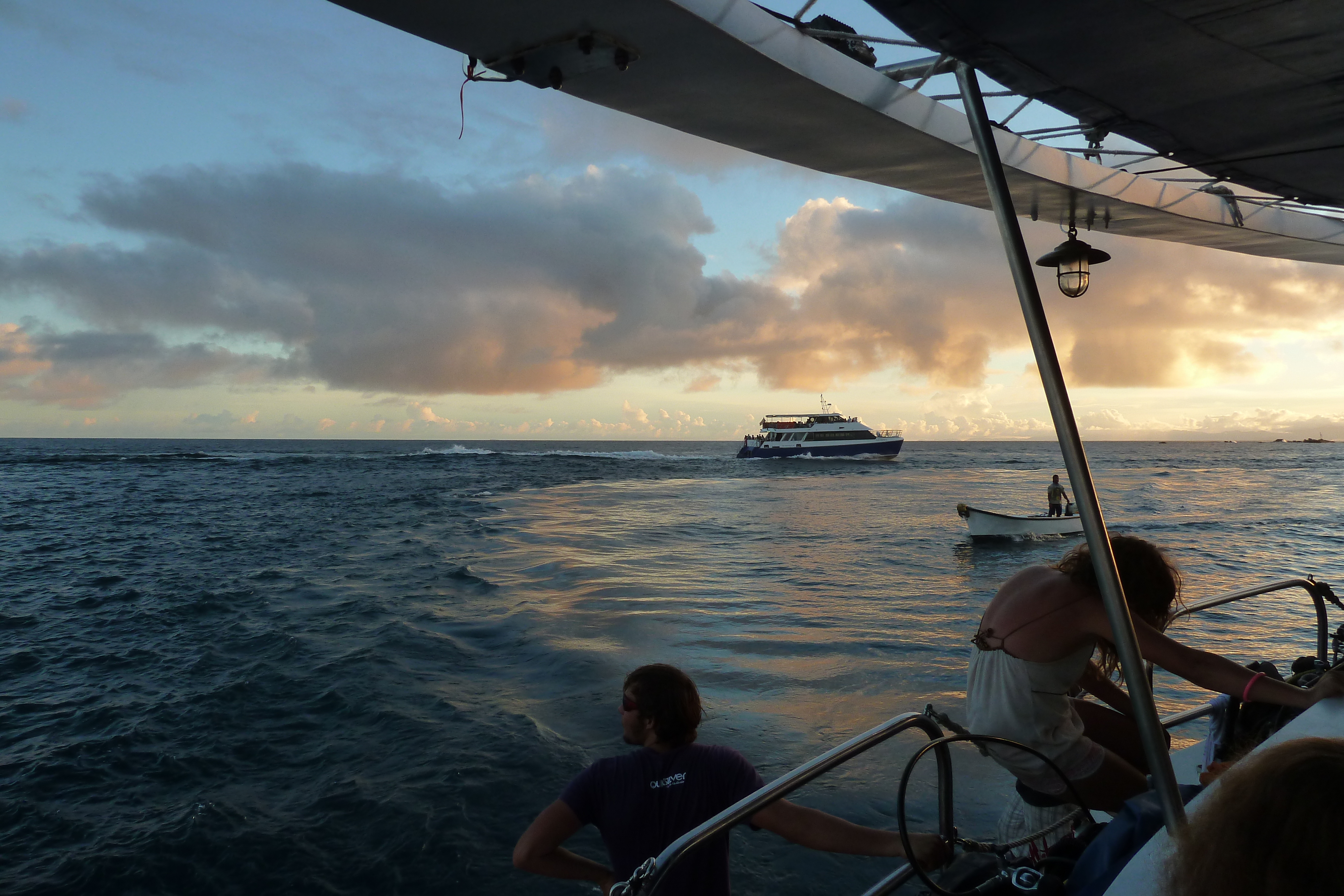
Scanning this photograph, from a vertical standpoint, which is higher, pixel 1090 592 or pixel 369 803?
pixel 1090 592

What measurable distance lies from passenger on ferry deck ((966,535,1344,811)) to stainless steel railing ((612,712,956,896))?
0.74 feet

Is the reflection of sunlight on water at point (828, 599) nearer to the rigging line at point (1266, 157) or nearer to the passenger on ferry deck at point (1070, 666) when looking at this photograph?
the passenger on ferry deck at point (1070, 666)

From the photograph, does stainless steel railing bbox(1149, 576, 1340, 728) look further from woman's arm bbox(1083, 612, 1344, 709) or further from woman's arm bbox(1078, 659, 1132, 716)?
woman's arm bbox(1083, 612, 1344, 709)

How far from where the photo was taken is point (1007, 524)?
1869 cm

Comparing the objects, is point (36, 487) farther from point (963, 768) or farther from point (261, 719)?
point (963, 768)

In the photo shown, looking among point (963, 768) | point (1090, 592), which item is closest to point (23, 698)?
point (963, 768)

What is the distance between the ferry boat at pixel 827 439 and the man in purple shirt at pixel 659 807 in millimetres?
64275

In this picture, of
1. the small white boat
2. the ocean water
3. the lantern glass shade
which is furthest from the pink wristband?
the small white boat

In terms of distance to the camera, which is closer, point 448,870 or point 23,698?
point 448,870

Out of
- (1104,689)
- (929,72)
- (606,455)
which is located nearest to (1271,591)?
(1104,689)

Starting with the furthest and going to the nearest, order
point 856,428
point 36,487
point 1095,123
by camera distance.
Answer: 1. point 856,428
2. point 36,487
3. point 1095,123

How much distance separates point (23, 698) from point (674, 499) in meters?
24.5

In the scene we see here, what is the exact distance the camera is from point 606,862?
464 cm

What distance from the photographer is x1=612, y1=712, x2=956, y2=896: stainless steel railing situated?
1.71m
